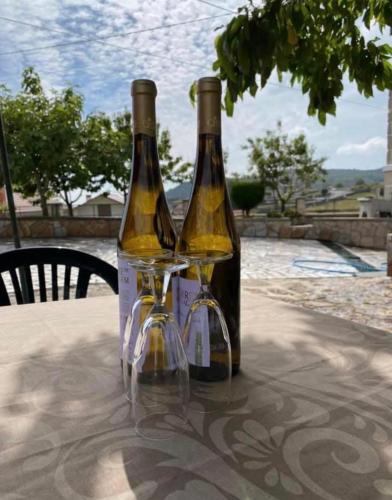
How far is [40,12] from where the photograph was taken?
768 cm

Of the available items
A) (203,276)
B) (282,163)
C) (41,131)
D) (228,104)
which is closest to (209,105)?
(203,276)

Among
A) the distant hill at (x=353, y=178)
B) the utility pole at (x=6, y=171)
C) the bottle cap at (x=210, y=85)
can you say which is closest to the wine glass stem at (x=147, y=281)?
the bottle cap at (x=210, y=85)

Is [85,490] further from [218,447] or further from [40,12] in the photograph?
[40,12]

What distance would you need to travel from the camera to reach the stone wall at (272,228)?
8.44 m

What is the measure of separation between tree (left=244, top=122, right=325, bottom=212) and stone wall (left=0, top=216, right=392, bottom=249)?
91.9 inches

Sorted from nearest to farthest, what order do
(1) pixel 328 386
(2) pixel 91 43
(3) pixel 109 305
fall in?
1. (1) pixel 328 386
2. (3) pixel 109 305
3. (2) pixel 91 43

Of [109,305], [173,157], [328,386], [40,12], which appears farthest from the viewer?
[173,157]

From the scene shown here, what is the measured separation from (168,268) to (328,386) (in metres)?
0.33

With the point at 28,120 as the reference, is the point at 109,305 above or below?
below

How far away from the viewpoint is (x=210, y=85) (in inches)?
22.0

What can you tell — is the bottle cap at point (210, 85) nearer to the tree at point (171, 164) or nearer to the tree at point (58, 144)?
the tree at point (58, 144)

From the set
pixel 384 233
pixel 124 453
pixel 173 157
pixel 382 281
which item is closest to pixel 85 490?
pixel 124 453

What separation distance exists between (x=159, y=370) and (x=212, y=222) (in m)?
0.28

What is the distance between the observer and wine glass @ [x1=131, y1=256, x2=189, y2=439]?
1.65 ft
